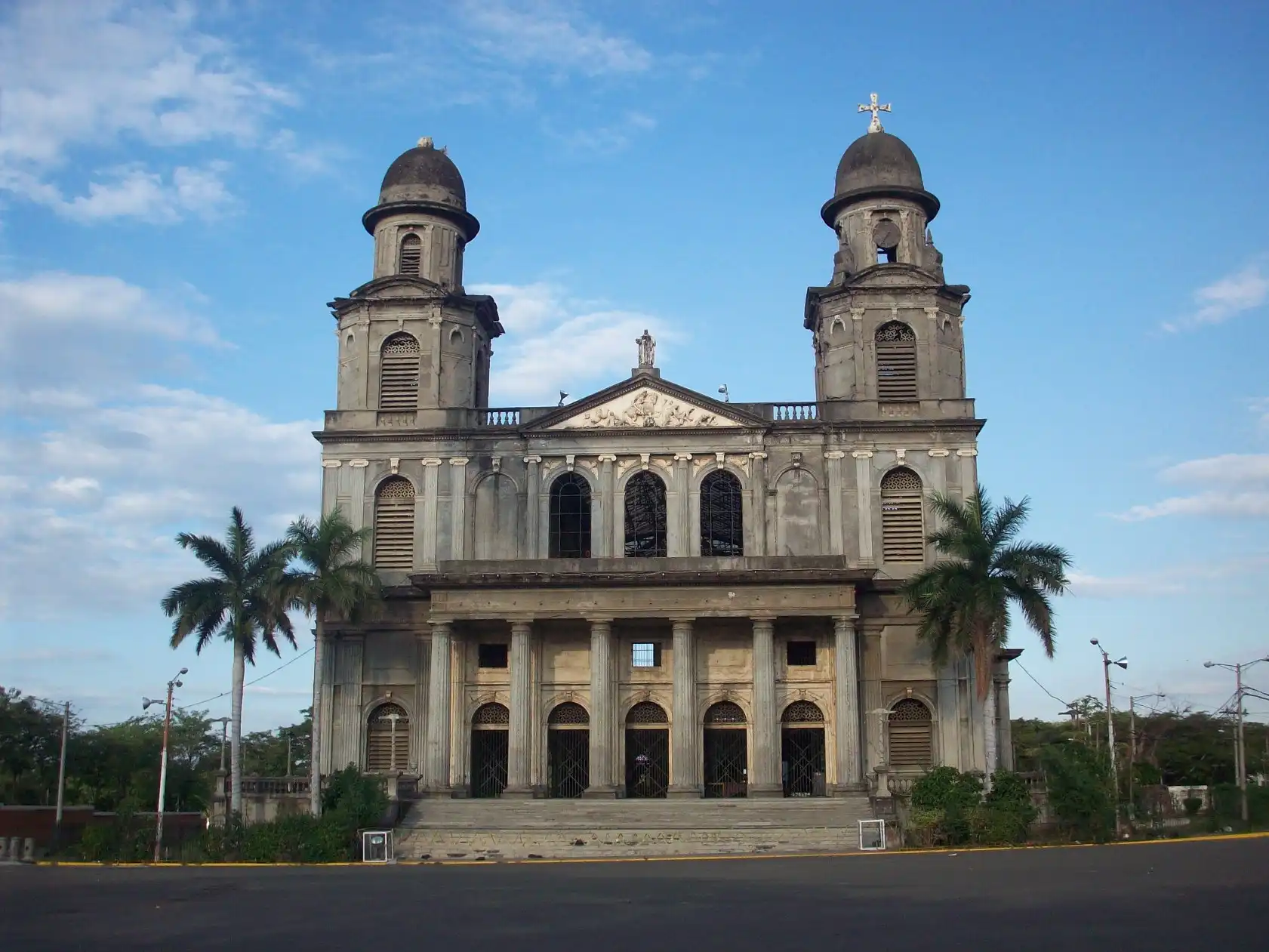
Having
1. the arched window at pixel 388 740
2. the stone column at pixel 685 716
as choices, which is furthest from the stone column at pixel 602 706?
the arched window at pixel 388 740

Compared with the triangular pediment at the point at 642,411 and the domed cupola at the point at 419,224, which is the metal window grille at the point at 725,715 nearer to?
the triangular pediment at the point at 642,411

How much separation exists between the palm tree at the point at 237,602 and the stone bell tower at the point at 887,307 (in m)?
19.3

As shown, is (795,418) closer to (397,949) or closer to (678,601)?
(678,601)

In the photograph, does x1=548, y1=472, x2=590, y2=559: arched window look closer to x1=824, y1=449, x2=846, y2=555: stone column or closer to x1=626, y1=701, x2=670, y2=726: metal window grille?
x1=626, y1=701, x2=670, y2=726: metal window grille

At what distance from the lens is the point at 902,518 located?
45938 mm

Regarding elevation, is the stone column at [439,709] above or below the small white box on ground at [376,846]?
above

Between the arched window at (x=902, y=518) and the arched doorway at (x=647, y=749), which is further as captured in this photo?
the arched window at (x=902, y=518)

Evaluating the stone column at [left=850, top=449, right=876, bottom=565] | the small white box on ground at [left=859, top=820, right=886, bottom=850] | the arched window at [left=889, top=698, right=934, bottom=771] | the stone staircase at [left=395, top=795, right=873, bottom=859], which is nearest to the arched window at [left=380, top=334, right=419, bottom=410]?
the stone staircase at [left=395, top=795, right=873, bottom=859]

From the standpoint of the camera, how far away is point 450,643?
146 ft

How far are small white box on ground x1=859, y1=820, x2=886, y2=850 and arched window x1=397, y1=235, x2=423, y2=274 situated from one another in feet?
86.3

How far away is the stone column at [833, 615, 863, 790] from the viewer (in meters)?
42.1

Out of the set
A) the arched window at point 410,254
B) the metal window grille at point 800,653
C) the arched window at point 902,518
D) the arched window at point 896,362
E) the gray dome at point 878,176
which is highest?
the gray dome at point 878,176

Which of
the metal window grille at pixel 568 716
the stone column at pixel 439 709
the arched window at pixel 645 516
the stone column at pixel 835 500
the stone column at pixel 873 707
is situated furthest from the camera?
the arched window at pixel 645 516

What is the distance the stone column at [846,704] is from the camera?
138ft
